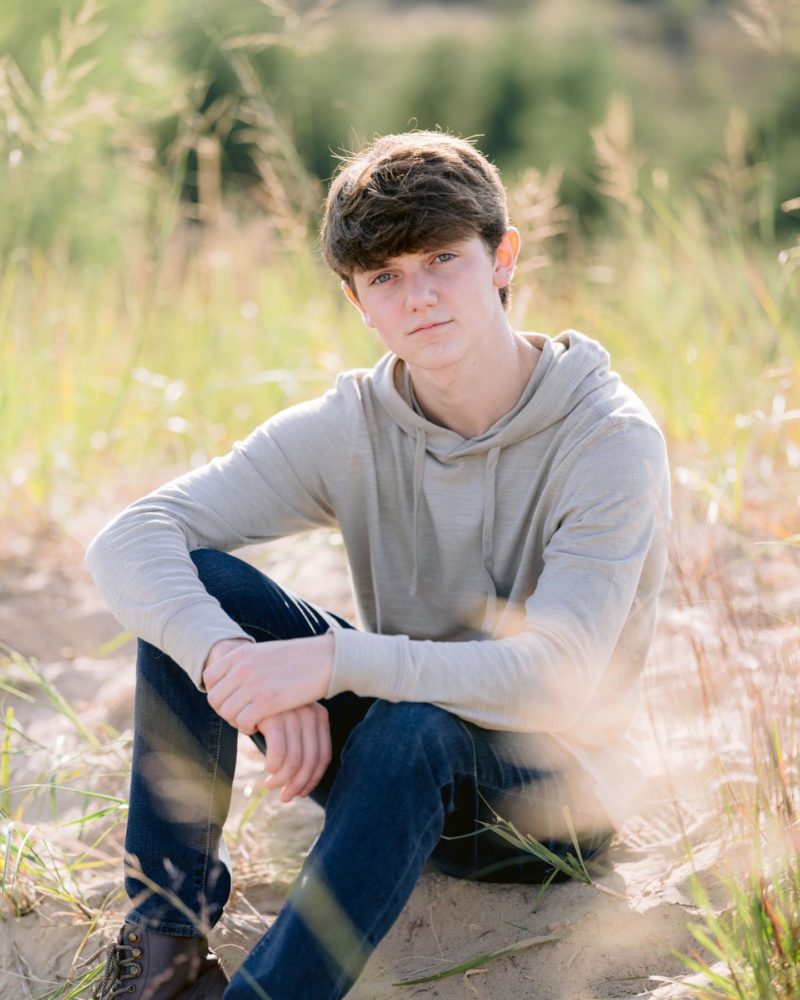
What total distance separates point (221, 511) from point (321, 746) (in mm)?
519

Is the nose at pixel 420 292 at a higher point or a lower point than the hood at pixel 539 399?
higher

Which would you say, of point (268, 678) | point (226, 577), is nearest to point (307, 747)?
point (268, 678)

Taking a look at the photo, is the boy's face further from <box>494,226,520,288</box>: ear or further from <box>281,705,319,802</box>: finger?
<box>281,705,319,802</box>: finger

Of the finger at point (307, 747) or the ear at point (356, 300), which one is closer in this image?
the finger at point (307, 747)

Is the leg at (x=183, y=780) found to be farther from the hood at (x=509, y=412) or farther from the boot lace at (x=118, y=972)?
the hood at (x=509, y=412)

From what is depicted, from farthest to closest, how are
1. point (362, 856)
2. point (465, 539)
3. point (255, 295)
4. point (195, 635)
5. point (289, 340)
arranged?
point (255, 295)
point (289, 340)
point (465, 539)
point (195, 635)
point (362, 856)

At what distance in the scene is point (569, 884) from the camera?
1877 millimetres

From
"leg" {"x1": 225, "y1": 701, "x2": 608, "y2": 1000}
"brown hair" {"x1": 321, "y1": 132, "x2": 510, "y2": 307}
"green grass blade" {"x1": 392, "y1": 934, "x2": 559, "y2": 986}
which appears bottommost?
"green grass blade" {"x1": 392, "y1": 934, "x2": 559, "y2": 986}

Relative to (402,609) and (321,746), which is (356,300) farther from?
(321,746)

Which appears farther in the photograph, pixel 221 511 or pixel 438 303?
pixel 221 511

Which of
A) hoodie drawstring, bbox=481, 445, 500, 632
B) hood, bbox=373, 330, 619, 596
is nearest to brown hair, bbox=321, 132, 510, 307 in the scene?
hood, bbox=373, 330, 619, 596

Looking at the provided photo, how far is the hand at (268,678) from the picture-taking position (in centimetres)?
166

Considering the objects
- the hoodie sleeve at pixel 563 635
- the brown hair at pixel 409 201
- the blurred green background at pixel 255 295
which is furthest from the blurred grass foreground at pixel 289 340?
the brown hair at pixel 409 201

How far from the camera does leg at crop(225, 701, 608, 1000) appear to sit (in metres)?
1.48
